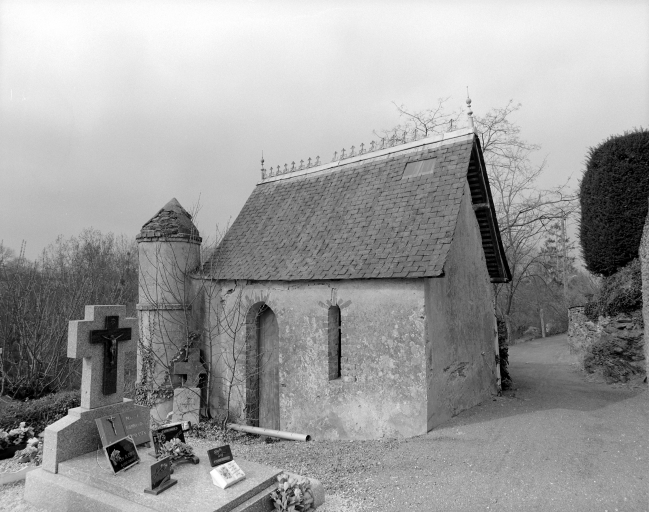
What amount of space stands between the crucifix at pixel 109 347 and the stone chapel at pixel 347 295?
480cm

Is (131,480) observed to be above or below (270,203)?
below

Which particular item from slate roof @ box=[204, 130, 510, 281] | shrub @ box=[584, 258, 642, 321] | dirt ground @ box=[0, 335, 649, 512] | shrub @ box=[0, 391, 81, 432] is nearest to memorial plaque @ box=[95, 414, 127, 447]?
dirt ground @ box=[0, 335, 649, 512]

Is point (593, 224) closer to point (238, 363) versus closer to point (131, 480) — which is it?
point (238, 363)

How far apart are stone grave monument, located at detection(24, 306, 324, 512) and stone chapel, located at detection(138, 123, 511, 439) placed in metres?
4.16

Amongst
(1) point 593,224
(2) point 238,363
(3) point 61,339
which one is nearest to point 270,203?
(2) point 238,363

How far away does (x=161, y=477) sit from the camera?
509cm

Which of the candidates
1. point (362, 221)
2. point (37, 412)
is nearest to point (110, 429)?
point (37, 412)

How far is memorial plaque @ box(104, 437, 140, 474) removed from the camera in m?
5.45

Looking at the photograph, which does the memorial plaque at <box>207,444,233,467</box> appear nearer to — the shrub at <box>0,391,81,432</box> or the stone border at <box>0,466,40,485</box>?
the stone border at <box>0,466,40,485</box>

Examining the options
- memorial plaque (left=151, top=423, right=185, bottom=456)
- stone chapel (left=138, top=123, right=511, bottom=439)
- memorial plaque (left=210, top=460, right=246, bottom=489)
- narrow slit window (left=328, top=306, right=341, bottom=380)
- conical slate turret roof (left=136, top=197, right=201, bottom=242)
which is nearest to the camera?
memorial plaque (left=210, top=460, right=246, bottom=489)

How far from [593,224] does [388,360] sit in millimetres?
12567

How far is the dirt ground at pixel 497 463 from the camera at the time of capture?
5852 mm

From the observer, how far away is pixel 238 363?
12.1 m

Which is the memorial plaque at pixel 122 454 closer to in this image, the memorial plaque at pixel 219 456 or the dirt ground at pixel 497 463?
the memorial plaque at pixel 219 456
